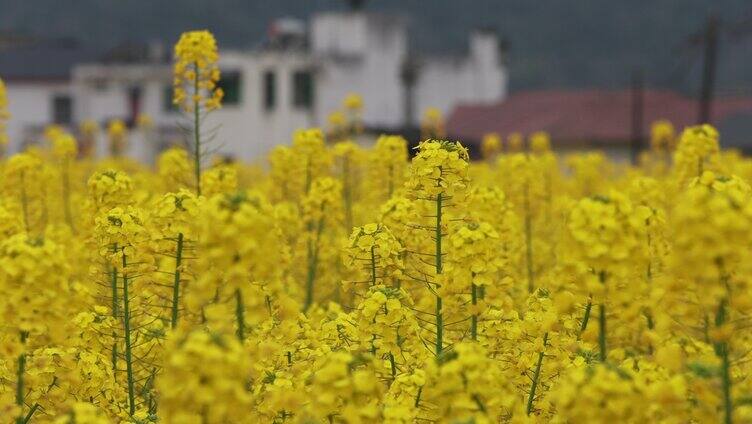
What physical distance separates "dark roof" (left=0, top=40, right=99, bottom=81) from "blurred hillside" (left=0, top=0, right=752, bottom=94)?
66.0 feet

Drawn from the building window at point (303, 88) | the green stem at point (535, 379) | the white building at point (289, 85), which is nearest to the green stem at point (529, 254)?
the green stem at point (535, 379)

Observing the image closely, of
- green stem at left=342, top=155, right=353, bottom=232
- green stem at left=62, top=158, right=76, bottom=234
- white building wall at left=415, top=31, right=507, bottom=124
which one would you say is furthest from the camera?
white building wall at left=415, top=31, right=507, bottom=124

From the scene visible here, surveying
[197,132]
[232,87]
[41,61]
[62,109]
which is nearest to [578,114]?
[232,87]

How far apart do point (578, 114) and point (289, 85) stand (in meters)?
10.9

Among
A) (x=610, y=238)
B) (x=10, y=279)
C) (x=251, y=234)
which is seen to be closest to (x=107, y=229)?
(x=10, y=279)

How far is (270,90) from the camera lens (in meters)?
45.2

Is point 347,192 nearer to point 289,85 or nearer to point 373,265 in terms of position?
point 373,265

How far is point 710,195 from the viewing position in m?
5.38

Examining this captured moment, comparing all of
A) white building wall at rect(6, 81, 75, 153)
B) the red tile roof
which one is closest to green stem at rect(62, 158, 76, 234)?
the red tile roof

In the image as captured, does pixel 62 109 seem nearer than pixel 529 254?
No

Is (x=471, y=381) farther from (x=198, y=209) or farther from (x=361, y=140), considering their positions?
(x=361, y=140)

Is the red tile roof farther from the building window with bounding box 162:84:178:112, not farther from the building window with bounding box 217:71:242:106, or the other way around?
the building window with bounding box 162:84:178:112

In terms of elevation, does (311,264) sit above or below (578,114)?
below

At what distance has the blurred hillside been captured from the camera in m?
81.9
